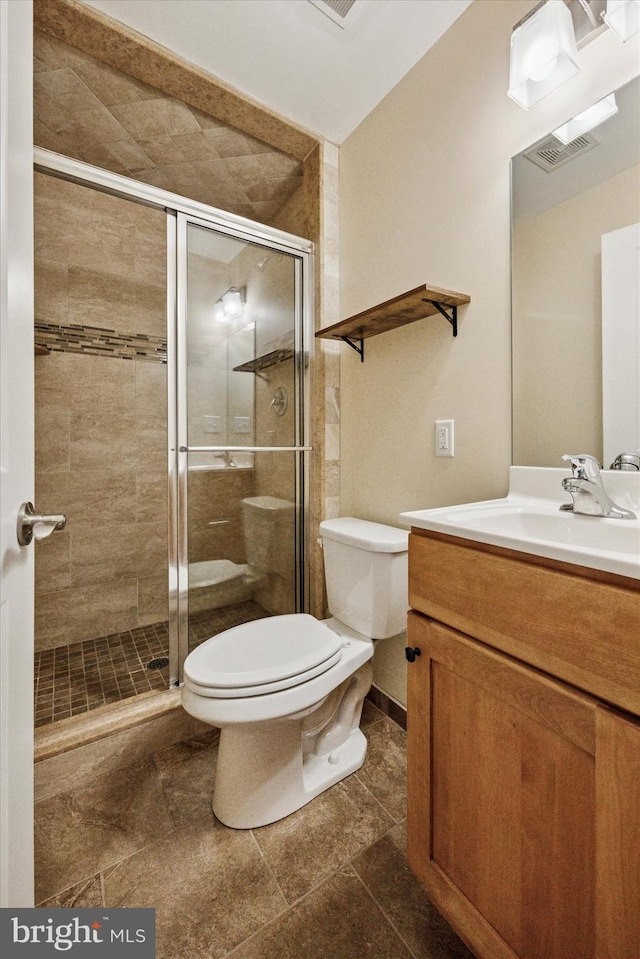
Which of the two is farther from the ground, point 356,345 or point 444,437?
point 356,345

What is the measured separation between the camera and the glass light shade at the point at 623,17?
84cm

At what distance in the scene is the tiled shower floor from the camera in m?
1.54

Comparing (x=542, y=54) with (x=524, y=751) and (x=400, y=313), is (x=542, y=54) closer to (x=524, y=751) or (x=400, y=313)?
(x=400, y=313)

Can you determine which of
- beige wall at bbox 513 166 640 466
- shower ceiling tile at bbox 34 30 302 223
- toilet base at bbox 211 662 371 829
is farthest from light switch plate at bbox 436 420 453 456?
shower ceiling tile at bbox 34 30 302 223

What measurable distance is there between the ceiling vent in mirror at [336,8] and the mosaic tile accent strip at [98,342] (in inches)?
58.3

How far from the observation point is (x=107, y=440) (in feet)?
6.86

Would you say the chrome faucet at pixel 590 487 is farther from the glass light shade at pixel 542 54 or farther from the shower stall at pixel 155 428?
the shower stall at pixel 155 428

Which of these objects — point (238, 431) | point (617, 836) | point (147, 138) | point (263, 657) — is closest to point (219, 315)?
point (238, 431)

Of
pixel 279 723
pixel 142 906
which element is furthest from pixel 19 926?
pixel 279 723

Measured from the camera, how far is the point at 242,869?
1.01m

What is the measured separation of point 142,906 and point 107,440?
5.92 feet

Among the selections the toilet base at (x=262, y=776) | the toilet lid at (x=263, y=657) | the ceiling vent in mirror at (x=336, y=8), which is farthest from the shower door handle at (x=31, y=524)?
the ceiling vent in mirror at (x=336, y=8)

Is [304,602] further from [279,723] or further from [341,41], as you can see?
[341,41]

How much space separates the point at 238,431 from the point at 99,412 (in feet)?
2.97
